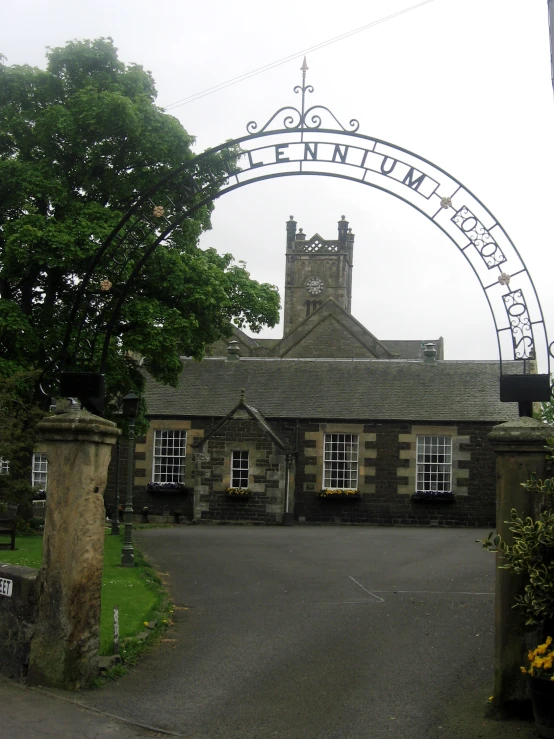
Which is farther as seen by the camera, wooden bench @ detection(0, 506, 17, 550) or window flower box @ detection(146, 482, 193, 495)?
Answer: window flower box @ detection(146, 482, 193, 495)

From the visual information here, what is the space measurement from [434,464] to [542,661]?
79.0 ft

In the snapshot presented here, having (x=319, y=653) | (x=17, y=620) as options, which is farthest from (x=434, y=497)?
(x=17, y=620)

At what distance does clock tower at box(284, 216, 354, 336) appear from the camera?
67.3m

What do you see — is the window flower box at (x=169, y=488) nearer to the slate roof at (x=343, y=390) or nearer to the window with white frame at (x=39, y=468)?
the slate roof at (x=343, y=390)

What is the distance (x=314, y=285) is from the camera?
Result: 6775 centimetres

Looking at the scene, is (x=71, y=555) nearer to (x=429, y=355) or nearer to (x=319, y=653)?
(x=319, y=653)

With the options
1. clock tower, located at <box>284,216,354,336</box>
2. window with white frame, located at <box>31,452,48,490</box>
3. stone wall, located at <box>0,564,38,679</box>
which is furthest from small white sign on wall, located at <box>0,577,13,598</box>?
clock tower, located at <box>284,216,354,336</box>

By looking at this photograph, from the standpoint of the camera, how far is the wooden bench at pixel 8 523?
19.0 metres

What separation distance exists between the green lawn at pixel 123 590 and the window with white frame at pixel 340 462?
11.9 m

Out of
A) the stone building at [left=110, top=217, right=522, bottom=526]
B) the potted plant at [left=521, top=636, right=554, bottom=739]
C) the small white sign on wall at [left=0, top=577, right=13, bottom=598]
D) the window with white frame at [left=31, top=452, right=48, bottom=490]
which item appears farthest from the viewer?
the window with white frame at [left=31, top=452, right=48, bottom=490]

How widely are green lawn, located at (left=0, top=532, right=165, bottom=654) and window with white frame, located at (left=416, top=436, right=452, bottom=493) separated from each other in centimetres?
1319

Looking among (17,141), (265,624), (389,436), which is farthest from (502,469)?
(389,436)

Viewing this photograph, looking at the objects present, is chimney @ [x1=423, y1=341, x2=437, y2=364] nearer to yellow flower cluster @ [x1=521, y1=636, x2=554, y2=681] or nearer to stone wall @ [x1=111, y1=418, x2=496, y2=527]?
stone wall @ [x1=111, y1=418, x2=496, y2=527]

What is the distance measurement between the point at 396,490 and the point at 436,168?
73.7 ft
